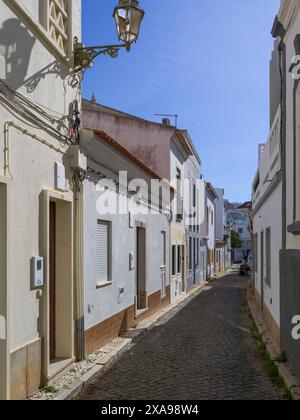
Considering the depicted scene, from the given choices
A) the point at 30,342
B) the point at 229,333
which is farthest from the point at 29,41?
the point at 229,333

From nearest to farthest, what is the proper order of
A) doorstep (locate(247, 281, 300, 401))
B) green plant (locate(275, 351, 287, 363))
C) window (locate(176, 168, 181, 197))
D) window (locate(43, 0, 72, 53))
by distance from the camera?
doorstep (locate(247, 281, 300, 401)), window (locate(43, 0, 72, 53)), green plant (locate(275, 351, 287, 363)), window (locate(176, 168, 181, 197))

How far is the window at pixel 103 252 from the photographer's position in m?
8.96

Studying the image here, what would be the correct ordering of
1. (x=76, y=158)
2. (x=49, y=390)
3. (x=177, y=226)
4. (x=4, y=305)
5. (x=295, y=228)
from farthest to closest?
(x=177, y=226) < (x=76, y=158) < (x=295, y=228) < (x=49, y=390) < (x=4, y=305)

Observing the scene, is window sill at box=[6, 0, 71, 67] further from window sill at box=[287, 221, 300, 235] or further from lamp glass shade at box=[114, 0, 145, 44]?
window sill at box=[287, 221, 300, 235]

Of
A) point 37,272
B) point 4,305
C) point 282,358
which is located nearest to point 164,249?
point 282,358

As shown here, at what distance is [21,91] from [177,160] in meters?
15.1

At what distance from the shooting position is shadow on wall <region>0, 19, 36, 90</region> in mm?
5270

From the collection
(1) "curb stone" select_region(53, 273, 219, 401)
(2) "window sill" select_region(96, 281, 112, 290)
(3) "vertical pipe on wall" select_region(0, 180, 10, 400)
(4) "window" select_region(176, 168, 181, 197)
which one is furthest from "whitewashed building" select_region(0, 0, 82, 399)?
(4) "window" select_region(176, 168, 181, 197)

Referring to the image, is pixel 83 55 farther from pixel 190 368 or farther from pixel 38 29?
pixel 190 368

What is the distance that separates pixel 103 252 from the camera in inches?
366

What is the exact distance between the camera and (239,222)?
91875 millimetres

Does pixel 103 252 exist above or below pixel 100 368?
above

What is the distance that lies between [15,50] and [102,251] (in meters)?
4.52

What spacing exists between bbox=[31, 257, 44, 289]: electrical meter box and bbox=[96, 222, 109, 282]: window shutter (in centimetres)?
284
